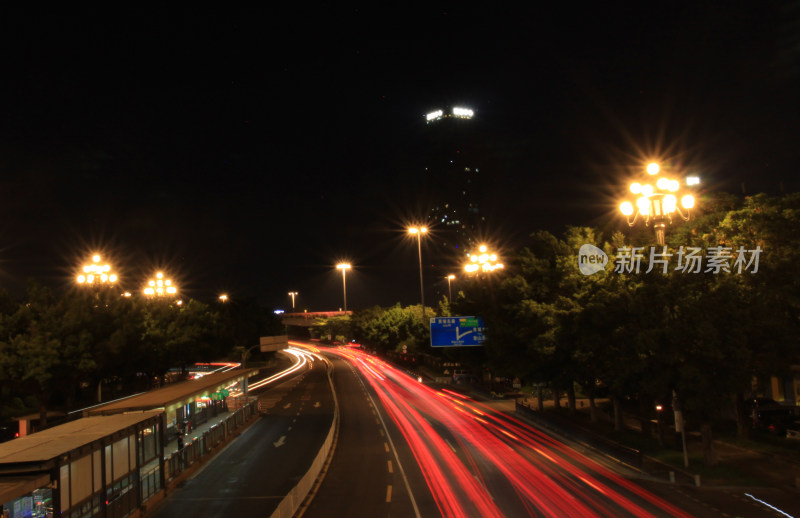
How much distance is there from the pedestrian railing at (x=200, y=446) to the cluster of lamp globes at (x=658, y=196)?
54.8 ft

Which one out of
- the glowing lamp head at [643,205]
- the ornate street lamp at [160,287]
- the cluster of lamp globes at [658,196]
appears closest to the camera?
the cluster of lamp globes at [658,196]

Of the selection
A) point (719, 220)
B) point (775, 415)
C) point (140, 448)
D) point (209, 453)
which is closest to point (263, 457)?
point (209, 453)

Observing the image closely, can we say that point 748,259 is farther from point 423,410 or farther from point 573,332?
point 423,410

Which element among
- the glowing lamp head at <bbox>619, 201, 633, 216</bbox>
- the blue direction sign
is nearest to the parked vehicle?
the blue direction sign

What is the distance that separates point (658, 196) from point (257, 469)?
1672 centimetres

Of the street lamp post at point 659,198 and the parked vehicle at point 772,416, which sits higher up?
the street lamp post at point 659,198

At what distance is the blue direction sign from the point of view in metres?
42.9

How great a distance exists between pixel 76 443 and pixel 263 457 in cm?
1269

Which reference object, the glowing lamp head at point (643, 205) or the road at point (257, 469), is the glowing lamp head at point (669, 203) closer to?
the glowing lamp head at point (643, 205)

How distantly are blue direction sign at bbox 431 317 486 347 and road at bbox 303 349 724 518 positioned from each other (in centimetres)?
609

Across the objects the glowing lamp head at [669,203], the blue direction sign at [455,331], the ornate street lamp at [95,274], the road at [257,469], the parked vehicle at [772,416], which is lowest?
the parked vehicle at [772,416]

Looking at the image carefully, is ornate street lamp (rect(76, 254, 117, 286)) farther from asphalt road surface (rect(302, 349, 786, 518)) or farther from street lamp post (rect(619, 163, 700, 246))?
street lamp post (rect(619, 163, 700, 246))

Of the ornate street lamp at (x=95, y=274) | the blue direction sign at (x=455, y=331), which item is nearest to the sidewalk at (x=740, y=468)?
the blue direction sign at (x=455, y=331)

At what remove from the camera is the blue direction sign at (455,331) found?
42906mm
